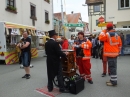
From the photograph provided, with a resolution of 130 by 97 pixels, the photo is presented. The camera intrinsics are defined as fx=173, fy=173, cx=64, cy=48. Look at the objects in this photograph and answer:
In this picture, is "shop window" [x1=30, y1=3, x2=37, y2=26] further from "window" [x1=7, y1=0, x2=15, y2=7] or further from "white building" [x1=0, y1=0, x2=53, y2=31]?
"window" [x1=7, y1=0, x2=15, y2=7]

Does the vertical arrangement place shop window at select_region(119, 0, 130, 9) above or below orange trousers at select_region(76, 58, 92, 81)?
above

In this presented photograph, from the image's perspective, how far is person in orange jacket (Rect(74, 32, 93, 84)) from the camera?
18.3ft

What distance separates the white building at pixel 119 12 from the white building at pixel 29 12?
7935mm

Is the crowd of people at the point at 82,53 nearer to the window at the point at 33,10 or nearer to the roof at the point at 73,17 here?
the window at the point at 33,10

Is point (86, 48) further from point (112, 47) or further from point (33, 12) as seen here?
point (33, 12)

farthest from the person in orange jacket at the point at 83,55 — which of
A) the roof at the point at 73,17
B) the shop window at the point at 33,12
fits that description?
the roof at the point at 73,17

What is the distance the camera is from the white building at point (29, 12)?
14414 mm

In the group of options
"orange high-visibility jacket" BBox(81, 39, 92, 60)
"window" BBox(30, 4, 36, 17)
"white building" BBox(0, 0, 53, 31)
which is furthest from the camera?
"window" BBox(30, 4, 36, 17)

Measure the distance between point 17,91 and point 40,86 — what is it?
0.78m

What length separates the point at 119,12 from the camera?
17500 mm

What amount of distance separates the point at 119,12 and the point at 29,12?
30.5 feet

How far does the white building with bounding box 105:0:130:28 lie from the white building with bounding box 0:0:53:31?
26.0ft

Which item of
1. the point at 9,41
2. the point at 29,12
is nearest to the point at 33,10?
the point at 29,12

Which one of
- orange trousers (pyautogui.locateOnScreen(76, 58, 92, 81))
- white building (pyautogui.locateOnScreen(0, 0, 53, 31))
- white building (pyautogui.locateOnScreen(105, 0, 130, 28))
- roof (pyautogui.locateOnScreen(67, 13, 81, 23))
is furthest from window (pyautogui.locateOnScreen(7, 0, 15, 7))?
roof (pyautogui.locateOnScreen(67, 13, 81, 23))
